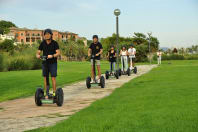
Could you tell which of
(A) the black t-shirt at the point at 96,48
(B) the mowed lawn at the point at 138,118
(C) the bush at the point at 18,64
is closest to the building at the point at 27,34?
(C) the bush at the point at 18,64

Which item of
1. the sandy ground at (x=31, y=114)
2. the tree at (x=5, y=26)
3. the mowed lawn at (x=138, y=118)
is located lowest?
the sandy ground at (x=31, y=114)

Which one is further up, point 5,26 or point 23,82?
point 5,26

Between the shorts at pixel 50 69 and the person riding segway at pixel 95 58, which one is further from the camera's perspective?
the person riding segway at pixel 95 58

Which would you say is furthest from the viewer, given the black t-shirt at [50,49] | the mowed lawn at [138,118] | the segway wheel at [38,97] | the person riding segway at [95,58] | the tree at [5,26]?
the tree at [5,26]

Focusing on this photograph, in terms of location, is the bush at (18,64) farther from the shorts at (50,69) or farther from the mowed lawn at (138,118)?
the mowed lawn at (138,118)

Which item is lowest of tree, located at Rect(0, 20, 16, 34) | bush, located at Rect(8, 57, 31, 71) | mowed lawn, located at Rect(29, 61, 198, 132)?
mowed lawn, located at Rect(29, 61, 198, 132)

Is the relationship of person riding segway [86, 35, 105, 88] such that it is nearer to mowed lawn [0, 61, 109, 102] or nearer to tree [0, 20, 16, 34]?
mowed lawn [0, 61, 109, 102]

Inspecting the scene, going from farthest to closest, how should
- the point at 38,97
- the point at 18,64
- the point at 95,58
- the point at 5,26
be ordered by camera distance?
the point at 5,26, the point at 18,64, the point at 95,58, the point at 38,97

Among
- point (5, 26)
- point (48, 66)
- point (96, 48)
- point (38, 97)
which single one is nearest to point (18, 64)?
point (96, 48)

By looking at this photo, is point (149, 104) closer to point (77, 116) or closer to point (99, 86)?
point (77, 116)

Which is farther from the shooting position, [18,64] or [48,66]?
[18,64]

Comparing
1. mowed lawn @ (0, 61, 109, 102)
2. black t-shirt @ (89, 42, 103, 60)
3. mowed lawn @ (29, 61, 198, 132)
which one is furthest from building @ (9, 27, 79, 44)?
mowed lawn @ (29, 61, 198, 132)

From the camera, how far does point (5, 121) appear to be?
5.55 meters

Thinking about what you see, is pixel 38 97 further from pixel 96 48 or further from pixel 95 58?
pixel 96 48
